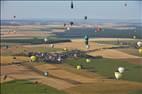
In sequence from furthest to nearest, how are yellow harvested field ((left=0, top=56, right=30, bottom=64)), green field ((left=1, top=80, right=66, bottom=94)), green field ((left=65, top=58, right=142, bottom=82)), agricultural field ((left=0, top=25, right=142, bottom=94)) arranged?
yellow harvested field ((left=0, top=56, right=30, bottom=64)), green field ((left=65, top=58, right=142, bottom=82)), agricultural field ((left=0, top=25, right=142, bottom=94)), green field ((left=1, top=80, right=66, bottom=94))

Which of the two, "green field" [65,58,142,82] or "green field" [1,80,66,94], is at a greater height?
"green field" [65,58,142,82]

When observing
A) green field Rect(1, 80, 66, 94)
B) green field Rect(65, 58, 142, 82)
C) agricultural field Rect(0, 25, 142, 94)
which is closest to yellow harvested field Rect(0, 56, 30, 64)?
agricultural field Rect(0, 25, 142, 94)

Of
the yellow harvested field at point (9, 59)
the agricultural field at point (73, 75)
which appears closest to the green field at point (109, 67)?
the agricultural field at point (73, 75)

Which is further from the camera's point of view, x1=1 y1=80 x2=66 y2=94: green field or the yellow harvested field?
the yellow harvested field

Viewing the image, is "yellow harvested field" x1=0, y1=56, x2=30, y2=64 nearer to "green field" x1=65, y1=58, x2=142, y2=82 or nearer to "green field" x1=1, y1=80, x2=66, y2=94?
"green field" x1=65, y1=58, x2=142, y2=82

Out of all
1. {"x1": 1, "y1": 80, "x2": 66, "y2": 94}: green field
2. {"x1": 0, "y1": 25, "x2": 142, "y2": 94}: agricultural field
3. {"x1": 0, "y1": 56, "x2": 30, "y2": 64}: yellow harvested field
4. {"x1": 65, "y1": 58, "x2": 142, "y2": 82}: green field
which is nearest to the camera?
{"x1": 1, "y1": 80, "x2": 66, "y2": 94}: green field

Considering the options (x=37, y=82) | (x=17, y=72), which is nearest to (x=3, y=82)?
(x=37, y=82)
